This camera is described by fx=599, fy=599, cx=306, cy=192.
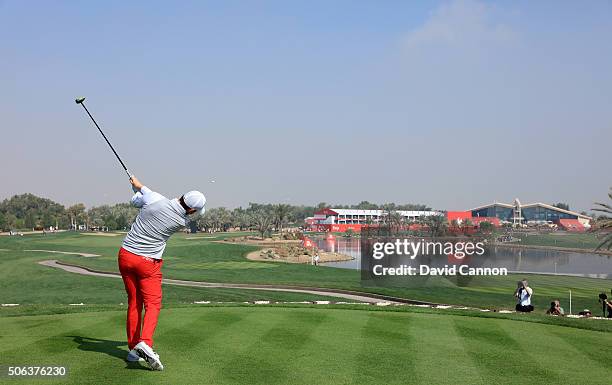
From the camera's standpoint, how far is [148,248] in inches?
328

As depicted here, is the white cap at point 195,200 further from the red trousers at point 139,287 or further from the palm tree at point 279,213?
the palm tree at point 279,213

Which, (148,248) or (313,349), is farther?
(313,349)

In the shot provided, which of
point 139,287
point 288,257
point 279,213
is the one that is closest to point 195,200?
point 139,287

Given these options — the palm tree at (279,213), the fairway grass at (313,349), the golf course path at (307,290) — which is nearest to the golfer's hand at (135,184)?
the fairway grass at (313,349)

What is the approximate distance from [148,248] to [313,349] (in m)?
2.91

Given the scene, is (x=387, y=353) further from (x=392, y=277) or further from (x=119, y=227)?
(x=119, y=227)

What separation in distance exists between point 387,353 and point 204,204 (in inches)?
138

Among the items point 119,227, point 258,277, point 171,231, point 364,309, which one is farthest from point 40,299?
point 119,227

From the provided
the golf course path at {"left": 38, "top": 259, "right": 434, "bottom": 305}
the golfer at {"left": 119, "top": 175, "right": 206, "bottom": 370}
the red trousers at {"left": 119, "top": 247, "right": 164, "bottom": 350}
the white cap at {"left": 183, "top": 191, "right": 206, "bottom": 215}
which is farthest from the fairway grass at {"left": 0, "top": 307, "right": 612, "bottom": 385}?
the golf course path at {"left": 38, "top": 259, "right": 434, "bottom": 305}

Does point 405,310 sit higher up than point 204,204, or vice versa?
point 204,204

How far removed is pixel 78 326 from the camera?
10.9m

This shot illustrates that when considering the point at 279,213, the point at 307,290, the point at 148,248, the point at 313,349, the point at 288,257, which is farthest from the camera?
the point at 279,213

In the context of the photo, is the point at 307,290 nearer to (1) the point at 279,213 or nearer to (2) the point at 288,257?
(2) the point at 288,257

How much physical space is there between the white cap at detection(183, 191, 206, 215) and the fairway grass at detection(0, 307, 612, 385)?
211 cm
